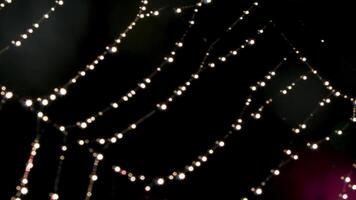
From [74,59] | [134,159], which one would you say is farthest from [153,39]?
[134,159]

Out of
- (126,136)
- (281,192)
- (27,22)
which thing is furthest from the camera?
(281,192)

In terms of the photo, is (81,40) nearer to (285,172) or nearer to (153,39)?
(153,39)

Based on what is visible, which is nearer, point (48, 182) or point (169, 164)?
point (48, 182)

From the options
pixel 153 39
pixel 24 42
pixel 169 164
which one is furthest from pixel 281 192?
pixel 24 42

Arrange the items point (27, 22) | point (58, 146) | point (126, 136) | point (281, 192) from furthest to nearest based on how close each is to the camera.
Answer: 1. point (281, 192)
2. point (126, 136)
3. point (27, 22)
4. point (58, 146)

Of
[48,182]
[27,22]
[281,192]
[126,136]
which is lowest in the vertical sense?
[281,192]

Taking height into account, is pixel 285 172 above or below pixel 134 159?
below
